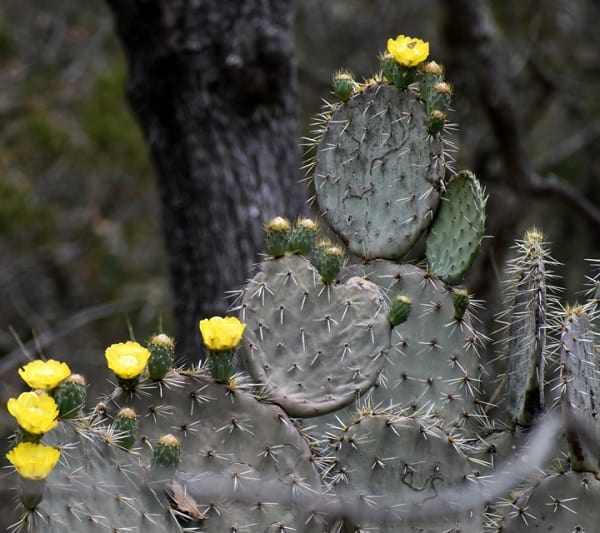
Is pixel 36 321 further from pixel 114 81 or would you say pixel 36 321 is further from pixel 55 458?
pixel 55 458

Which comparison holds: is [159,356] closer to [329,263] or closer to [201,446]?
[201,446]

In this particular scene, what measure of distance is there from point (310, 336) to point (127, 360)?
1.46 feet

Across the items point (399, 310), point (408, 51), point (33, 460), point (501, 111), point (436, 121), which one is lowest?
point (501, 111)

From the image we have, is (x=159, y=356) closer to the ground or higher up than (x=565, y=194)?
higher up

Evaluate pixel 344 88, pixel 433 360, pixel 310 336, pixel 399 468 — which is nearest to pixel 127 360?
pixel 310 336

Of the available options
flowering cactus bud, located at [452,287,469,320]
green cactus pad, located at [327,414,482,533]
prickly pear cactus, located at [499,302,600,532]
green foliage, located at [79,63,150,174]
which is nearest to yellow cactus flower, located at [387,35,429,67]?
flowering cactus bud, located at [452,287,469,320]

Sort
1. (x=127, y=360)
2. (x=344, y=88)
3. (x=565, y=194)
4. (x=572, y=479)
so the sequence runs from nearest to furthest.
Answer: (x=127, y=360), (x=572, y=479), (x=344, y=88), (x=565, y=194)

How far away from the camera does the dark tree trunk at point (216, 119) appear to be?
3.46 meters

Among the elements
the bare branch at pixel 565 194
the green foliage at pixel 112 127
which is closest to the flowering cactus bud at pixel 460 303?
the bare branch at pixel 565 194

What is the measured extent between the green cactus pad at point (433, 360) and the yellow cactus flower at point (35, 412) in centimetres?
81

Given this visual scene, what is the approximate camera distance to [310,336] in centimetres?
196

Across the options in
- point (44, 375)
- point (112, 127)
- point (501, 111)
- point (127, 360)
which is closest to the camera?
point (44, 375)

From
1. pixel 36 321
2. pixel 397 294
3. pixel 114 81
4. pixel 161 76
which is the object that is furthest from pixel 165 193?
pixel 114 81

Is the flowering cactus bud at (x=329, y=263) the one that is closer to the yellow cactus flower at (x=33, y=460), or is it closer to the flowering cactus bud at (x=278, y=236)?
the flowering cactus bud at (x=278, y=236)
